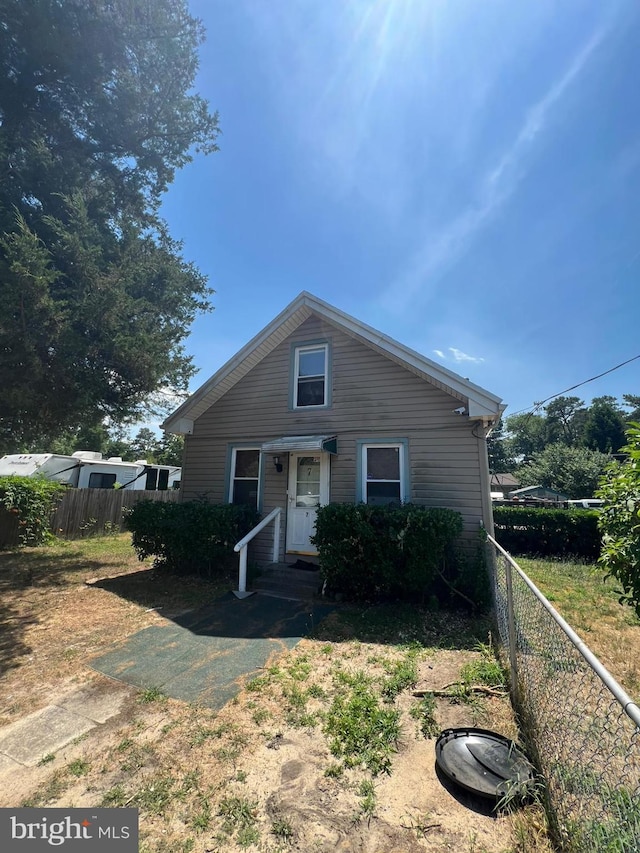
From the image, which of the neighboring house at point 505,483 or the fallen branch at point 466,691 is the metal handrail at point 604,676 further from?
the neighboring house at point 505,483

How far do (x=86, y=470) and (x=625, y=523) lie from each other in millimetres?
18146

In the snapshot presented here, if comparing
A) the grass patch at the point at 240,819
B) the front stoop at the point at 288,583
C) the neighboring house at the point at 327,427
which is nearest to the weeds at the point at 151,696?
the grass patch at the point at 240,819

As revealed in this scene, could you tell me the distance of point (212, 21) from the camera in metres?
7.88

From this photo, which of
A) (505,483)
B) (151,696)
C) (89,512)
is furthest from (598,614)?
(505,483)

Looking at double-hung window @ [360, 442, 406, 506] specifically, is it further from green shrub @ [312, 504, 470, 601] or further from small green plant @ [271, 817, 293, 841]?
small green plant @ [271, 817, 293, 841]

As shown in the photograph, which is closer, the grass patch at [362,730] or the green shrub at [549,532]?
the grass patch at [362,730]

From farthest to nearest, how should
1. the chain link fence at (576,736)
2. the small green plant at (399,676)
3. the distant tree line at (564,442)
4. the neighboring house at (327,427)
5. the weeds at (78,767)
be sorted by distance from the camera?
the distant tree line at (564,442) → the neighboring house at (327,427) → the small green plant at (399,676) → the weeds at (78,767) → the chain link fence at (576,736)

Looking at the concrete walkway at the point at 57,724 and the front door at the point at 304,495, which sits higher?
the front door at the point at 304,495

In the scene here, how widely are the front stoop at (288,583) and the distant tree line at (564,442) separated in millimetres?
21724

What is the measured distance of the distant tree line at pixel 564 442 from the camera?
2264 centimetres

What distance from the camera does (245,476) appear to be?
27.5 feet

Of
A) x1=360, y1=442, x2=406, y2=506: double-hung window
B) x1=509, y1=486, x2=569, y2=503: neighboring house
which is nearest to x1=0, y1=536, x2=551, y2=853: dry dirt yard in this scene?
x1=360, y1=442, x2=406, y2=506: double-hung window

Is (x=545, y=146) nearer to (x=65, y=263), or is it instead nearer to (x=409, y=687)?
(x=409, y=687)

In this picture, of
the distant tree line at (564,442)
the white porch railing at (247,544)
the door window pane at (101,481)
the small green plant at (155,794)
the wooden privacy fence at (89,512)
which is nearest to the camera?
the small green plant at (155,794)
